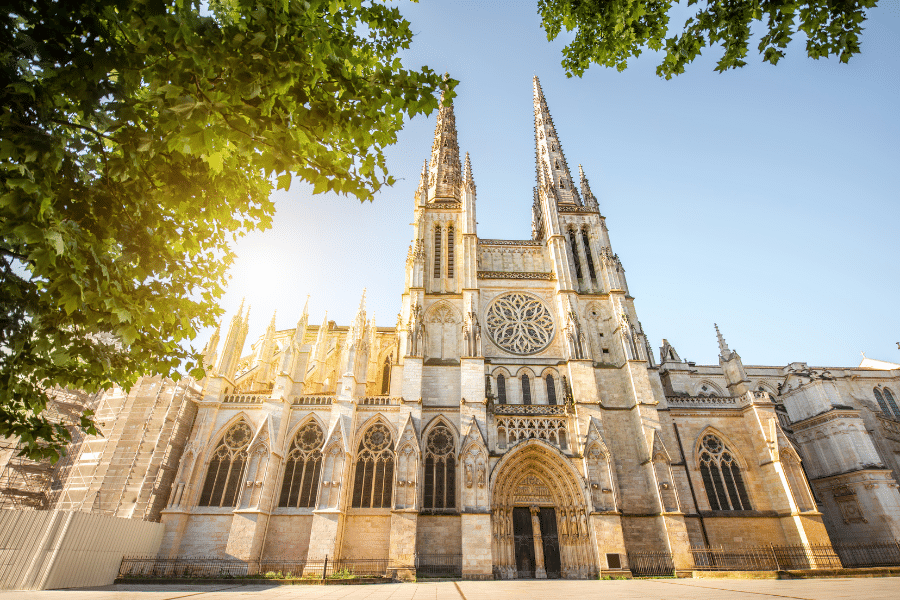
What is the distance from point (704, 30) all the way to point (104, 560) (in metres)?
19.7

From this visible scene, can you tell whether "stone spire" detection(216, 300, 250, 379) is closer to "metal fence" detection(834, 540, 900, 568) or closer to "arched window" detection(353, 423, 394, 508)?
"arched window" detection(353, 423, 394, 508)

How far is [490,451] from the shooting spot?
1814 centimetres

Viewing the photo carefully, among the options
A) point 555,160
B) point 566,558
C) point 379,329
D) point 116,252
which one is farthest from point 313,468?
point 555,160

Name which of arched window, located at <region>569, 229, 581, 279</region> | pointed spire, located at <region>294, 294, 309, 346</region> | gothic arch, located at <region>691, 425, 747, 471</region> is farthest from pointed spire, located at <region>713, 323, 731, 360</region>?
pointed spire, located at <region>294, 294, 309, 346</region>

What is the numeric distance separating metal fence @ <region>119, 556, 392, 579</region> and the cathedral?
0.42 meters

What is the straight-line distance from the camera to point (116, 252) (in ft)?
14.7

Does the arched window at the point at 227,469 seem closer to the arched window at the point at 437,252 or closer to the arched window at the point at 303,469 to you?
the arched window at the point at 303,469

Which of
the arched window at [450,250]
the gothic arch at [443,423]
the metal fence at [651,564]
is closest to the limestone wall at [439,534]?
the gothic arch at [443,423]

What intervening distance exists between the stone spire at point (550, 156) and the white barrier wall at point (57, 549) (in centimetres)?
2736

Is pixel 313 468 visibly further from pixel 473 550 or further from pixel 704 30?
pixel 704 30

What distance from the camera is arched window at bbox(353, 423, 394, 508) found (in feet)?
59.1

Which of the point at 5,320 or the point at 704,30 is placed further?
the point at 704,30

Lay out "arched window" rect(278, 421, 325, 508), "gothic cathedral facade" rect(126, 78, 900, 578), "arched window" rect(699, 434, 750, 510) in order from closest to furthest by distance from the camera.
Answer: "gothic cathedral facade" rect(126, 78, 900, 578) → "arched window" rect(278, 421, 325, 508) → "arched window" rect(699, 434, 750, 510)

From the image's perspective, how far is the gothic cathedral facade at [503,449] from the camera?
1683 centimetres
